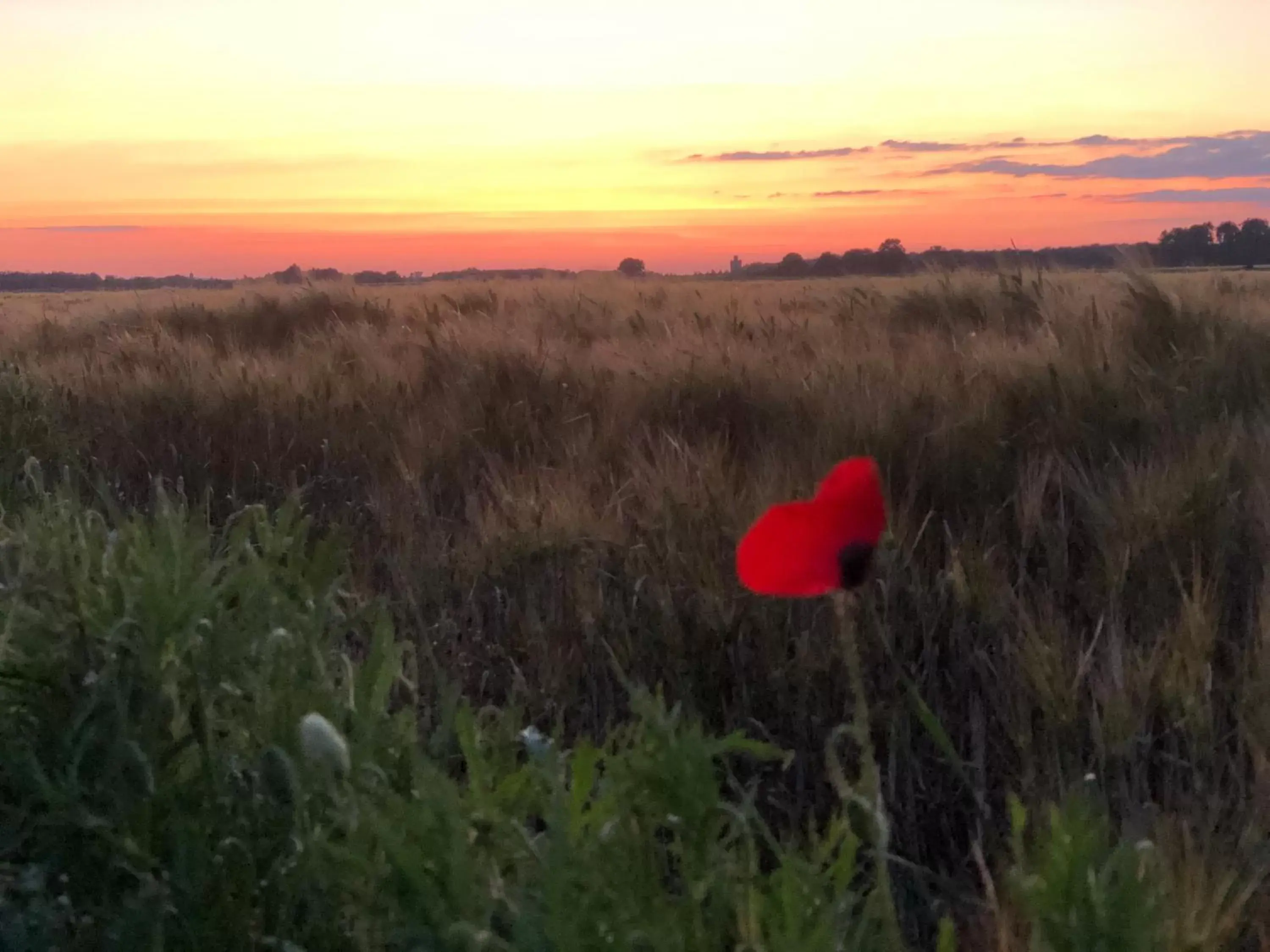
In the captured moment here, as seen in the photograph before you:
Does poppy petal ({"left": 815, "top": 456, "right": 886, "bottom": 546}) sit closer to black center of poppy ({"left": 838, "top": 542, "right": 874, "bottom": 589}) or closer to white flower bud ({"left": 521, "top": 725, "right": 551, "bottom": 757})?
black center of poppy ({"left": 838, "top": 542, "right": 874, "bottom": 589})

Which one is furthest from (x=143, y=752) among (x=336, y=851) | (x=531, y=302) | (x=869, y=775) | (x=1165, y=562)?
(x=531, y=302)

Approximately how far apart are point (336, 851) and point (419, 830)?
154 mm

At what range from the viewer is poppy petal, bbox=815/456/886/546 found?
1.25m

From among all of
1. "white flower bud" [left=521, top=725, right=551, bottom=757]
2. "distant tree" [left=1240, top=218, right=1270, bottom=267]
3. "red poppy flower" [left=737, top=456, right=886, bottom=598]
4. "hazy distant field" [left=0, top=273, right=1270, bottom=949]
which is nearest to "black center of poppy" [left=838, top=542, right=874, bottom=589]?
"red poppy flower" [left=737, top=456, right=886, bottom=598]

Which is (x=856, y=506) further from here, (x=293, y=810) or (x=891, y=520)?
(x=891, y=520)

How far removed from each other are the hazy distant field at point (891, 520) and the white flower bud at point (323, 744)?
221mm

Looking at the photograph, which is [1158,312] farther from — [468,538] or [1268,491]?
[468,538]

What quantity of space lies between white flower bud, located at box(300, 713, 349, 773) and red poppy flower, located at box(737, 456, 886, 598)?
56 centimetres

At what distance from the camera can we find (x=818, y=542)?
1.25m

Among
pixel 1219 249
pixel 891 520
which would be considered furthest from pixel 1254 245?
pixel 891 520

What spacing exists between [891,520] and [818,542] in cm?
162

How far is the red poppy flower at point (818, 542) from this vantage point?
1.25 meters

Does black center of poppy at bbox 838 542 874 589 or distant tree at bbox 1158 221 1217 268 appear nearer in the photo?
black center of poppy at bbox 838 542 874 589

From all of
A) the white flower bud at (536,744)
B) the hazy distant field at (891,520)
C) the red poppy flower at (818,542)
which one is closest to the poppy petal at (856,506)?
the red poppy flower at (818,542)
